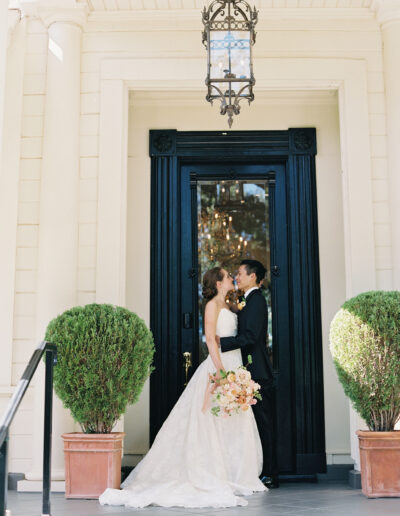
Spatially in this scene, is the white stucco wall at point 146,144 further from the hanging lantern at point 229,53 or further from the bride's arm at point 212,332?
the hanging lantern at point 229,53

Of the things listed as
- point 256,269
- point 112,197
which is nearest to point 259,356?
point 256,269

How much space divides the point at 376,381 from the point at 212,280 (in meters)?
1.64

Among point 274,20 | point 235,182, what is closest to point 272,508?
point 235,182

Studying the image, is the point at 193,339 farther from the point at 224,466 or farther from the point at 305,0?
the point at 305,0

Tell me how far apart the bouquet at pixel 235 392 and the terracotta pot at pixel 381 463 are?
2.75 feet

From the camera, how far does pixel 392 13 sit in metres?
5.61

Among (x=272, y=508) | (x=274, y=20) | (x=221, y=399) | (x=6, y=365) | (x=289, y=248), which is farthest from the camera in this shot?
(x=289, y=248)

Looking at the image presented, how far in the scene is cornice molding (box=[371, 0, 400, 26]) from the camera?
18.2 ft

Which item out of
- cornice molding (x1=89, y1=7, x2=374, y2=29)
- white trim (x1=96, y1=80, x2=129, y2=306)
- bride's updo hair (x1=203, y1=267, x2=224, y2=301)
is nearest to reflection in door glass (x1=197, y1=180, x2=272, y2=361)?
bride's updo hair (x1=203, y1=267, x2=224, y2=301)

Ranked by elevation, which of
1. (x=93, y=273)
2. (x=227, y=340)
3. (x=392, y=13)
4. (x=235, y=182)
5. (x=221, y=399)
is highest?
(x=392, y=13)

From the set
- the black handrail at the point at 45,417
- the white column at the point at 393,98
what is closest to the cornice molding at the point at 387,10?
the white column at the point at 393,98

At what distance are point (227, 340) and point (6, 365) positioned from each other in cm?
171

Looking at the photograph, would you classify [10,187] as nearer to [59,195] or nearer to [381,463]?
[59,195]

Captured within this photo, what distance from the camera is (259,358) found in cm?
541
